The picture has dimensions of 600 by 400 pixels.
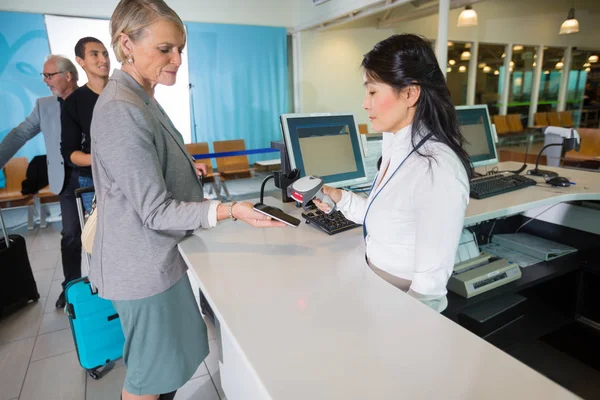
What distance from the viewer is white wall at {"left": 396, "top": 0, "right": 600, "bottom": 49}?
677 cm

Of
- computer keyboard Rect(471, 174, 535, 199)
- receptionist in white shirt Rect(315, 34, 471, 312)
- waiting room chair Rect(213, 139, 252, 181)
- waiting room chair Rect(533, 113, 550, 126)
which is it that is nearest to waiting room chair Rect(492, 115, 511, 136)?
waiting room chair Rect(533, 113, 550, 126)

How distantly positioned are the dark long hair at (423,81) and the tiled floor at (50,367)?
5.10 feet

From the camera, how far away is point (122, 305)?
1.07 m

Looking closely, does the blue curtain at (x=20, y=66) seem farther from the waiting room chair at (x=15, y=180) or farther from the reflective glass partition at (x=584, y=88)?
the reflective glass partition at (x=584, y=88)

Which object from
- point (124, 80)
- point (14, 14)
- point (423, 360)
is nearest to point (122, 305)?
point (124, 80)

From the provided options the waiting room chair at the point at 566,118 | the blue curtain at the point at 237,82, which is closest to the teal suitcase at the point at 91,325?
the blue curtain at the point at 237,82

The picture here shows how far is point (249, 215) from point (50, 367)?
5.59 feet

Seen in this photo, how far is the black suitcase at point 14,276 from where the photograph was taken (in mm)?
2324

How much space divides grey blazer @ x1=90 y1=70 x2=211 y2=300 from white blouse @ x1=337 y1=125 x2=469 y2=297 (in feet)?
1.61

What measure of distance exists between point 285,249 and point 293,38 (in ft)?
19.2

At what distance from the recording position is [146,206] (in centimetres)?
94

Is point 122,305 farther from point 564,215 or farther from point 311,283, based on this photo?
point 564,215

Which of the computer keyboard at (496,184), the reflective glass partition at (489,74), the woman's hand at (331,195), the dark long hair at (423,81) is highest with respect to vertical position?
the reflective glass partition at (489,74)

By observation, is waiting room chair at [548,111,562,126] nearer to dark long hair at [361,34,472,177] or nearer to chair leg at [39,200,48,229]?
dark long hair at [361,34,472,177]
